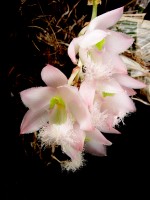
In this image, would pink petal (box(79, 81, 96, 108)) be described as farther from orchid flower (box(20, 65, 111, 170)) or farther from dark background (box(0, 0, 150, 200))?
dark background (box(0, 0, 150, 200))

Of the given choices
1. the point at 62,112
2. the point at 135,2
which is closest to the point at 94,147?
the point at 62,112

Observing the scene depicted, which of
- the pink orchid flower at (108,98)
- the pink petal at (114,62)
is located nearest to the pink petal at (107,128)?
the pink orchid flower at (108,98)

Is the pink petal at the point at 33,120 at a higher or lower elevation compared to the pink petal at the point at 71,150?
higher

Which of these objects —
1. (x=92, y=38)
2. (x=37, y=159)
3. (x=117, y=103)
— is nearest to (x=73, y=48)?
(x=92, y=38)

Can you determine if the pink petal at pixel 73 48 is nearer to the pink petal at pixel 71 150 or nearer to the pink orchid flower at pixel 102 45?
the pink orchid flower at pixel 102 45

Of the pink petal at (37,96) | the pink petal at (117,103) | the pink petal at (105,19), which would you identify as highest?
the pink petal at (105,19)

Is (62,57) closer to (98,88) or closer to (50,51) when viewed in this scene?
(50,51)

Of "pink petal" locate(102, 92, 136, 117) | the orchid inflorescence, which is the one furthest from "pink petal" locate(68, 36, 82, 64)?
"pink petal" locate(102, 92, 136, 117)

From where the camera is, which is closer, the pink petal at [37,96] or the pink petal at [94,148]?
the pink petal at [37,96]
